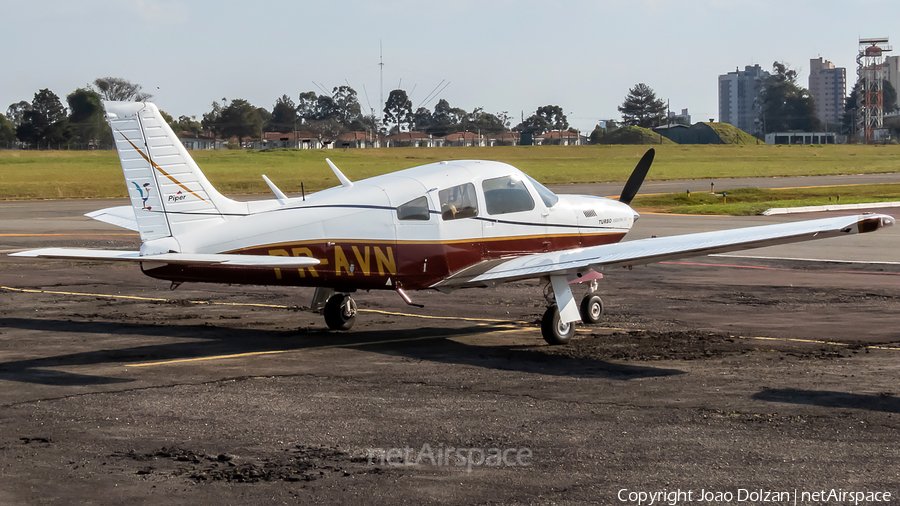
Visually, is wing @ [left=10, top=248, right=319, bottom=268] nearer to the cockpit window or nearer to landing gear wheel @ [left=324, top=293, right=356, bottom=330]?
landing gear wheel @ [left=324, top=293, right=356, bottom=330]

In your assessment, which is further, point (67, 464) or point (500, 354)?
point (500, 354)

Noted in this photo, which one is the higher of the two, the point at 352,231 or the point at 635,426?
the point at 352,231

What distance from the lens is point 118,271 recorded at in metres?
21.6

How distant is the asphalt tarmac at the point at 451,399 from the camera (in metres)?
6.83

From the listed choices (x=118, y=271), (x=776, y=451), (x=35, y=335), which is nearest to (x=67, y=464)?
(x=776, y=451)

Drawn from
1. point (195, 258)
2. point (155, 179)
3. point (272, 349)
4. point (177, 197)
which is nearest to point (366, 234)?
point (272, 349)

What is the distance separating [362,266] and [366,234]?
1.51 feet

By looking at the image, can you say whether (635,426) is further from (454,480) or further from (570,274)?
(570,274)

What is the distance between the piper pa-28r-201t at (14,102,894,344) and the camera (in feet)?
37.6

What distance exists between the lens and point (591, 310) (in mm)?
14234

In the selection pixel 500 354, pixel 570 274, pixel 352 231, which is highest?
pixel 352 231

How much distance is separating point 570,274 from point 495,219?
1.45m

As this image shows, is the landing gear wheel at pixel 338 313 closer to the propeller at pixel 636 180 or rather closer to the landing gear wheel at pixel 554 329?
the landing gear wheel at pixel 554 329

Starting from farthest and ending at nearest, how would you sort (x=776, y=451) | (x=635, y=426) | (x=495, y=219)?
1. (x=495, y=219)
2. (x=635, y=426)
3. (x=776, y=451)
